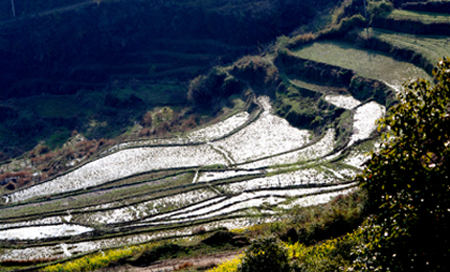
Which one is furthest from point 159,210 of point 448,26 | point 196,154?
point 448,26

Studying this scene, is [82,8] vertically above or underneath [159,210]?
above

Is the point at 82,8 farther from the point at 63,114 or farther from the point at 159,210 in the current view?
the point at 159,210

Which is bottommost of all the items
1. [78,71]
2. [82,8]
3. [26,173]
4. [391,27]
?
[26,173]

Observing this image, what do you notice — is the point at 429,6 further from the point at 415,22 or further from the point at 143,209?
the point at 143,209

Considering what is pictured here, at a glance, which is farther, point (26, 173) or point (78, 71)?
point (78, 71)

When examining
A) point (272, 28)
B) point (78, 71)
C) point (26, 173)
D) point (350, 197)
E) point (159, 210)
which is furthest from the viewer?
point (78, 71)

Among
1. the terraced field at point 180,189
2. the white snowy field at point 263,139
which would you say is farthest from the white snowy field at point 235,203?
the white snowy field at point 263,139

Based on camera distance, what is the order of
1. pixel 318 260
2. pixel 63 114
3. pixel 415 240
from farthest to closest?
pixel 63 114 → pixel 318 260 → pixel 415 240
